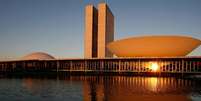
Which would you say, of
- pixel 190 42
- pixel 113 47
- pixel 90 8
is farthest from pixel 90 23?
pixel 190 42

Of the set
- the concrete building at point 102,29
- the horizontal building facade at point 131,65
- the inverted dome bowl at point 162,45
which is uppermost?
the concrete building at point 102,29

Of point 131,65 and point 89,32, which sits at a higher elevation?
point 89,32

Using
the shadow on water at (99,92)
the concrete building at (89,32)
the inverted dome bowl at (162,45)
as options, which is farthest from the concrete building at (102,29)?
the shadow on water at (99,92)

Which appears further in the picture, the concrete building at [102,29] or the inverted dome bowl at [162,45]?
the concrete building at [102,29]

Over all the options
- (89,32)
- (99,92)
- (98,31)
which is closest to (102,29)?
(98,31)

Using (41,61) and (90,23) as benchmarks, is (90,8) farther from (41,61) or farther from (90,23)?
(41,61)

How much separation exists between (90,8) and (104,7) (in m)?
7.61

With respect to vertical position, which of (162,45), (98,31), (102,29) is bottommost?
(162,45)

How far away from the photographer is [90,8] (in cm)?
13388

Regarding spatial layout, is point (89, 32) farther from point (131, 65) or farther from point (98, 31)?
point (131, 65)

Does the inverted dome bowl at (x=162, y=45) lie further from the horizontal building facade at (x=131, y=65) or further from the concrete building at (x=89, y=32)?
the concrete building at (x=89, y=32)

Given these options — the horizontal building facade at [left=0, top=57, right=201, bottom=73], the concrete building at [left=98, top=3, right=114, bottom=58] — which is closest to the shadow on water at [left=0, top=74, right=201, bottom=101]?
the horizontal building facade at [left=0, top=57, right=201, bottom=73]

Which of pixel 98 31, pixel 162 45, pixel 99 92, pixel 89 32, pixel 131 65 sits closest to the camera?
pixel 99 92

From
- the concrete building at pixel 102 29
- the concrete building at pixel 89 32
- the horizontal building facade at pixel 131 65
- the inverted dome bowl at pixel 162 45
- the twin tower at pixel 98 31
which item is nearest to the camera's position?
the horizontal building facade at pixel 131 65
